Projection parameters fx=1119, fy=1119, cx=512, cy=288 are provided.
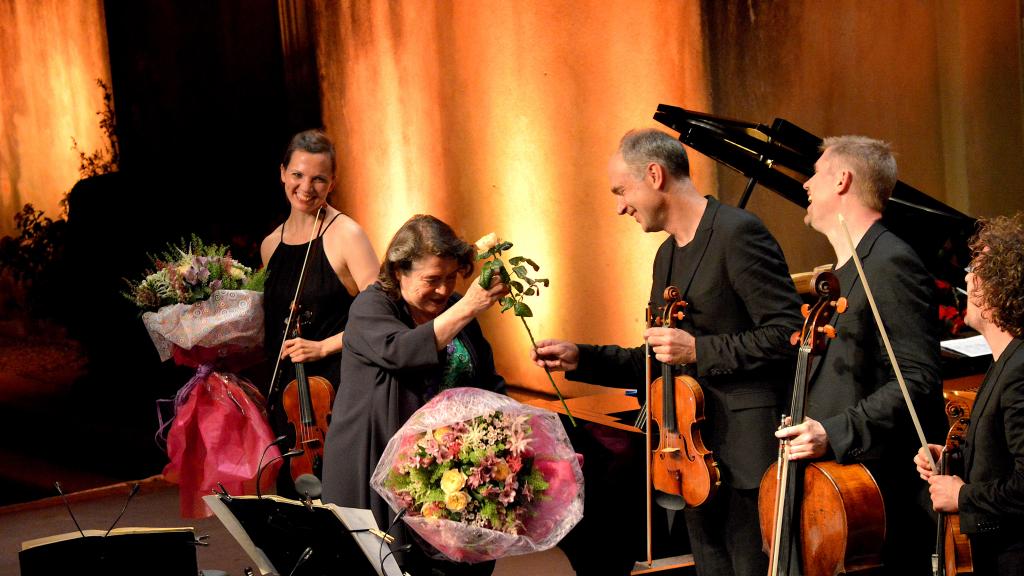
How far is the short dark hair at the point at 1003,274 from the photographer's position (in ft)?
7.59

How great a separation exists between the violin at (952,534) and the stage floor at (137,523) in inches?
81.8

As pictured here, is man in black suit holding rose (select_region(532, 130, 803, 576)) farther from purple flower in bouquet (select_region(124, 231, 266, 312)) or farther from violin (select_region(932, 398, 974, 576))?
purple flower in bouquet (select_region(124, 231, 266, 312))

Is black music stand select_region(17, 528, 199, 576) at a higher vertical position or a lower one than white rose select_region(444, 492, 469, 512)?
lower

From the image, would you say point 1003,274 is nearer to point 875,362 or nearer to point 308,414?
point 875,362

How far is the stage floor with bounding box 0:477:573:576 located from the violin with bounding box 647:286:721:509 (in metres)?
1.55

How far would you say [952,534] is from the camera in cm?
242

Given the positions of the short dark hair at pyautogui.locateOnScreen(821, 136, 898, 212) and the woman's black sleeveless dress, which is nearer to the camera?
the short dark hair at pyautogui.locateOnScreen(821, 136, 898, 212)

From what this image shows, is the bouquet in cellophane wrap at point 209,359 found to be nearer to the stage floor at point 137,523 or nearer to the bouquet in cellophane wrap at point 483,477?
the stage floor at point 137,523

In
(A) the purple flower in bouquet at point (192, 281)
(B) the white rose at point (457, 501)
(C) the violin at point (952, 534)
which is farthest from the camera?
(A) the purple flower in bouquet at point (192, 281)

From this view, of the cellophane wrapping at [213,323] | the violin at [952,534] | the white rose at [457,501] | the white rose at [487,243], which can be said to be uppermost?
the white rose at [487,243]

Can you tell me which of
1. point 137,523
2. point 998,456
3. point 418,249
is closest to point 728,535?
point 998,456

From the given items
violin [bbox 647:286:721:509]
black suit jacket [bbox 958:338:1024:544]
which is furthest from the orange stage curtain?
black suit jacket [bbox 958:338:1024:544]

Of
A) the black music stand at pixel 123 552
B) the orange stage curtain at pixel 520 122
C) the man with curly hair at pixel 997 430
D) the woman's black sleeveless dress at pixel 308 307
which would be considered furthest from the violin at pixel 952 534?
the orange stage curtain at pixel 520 122

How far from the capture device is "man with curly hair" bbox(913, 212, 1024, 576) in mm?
2291
